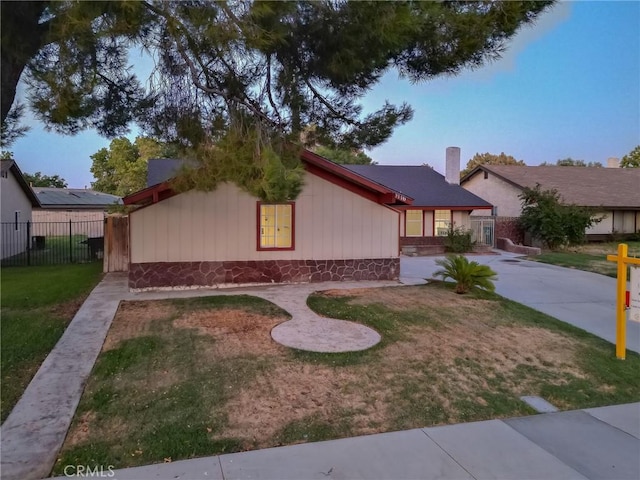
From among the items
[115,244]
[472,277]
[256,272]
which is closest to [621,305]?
[472,277]

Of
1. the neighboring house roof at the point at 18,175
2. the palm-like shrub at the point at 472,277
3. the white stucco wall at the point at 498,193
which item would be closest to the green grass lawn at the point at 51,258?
the neighboring house roof at the point at 18,175

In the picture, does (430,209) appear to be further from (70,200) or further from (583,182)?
(70,200)

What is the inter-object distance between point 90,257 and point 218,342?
519 inches

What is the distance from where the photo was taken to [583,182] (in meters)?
27.9

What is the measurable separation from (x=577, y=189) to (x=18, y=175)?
1147 inches

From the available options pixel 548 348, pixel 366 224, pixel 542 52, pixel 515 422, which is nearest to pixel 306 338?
pixel 515 422

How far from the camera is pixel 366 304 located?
8609 millimetres

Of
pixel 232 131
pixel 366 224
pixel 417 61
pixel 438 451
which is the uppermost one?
pixel 417 61

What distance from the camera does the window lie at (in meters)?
21.3

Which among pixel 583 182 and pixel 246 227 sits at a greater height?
pixel 583 182

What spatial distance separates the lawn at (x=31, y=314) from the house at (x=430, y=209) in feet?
43.5

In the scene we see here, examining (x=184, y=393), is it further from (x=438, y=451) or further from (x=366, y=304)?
(x=366, y=304)

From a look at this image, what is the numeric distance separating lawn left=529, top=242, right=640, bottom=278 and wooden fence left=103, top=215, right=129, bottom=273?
1445 cm

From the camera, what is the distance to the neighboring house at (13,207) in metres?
17.9
